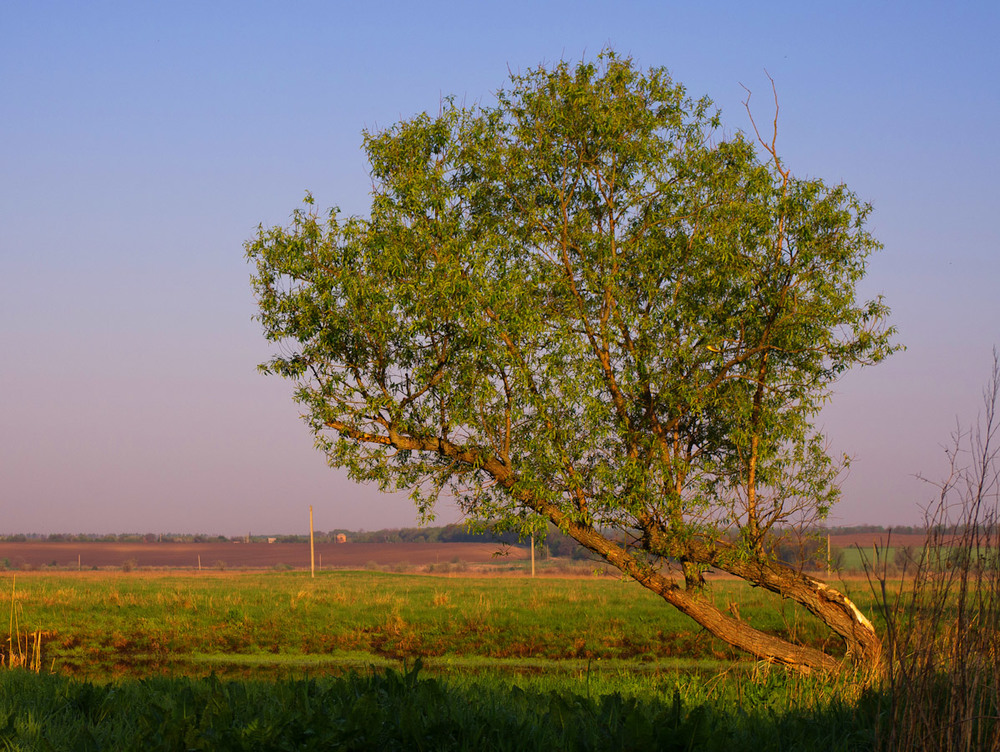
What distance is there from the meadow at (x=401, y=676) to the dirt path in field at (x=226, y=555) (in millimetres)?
62760

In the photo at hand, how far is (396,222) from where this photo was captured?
15.7 meters

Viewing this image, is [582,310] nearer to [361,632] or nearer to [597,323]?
[597,323]

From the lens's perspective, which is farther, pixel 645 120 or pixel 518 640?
pixel 518 640

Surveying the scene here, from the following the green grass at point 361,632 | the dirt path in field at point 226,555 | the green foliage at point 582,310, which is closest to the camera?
the green foliage at point 582,310

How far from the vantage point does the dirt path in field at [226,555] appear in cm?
11044

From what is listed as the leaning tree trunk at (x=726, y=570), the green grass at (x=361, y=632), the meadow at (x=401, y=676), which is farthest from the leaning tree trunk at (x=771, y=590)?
the green grass at (x=361, y=632)

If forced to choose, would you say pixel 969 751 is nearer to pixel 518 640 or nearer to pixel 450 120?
pixel 450 120

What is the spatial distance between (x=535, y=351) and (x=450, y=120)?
4840 mm

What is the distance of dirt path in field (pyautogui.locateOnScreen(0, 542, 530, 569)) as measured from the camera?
110 metres

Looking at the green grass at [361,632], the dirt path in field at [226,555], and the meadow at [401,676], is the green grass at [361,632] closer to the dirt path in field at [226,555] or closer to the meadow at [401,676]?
the meadow at [401,676]

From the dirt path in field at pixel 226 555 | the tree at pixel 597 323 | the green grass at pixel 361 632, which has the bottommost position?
the dirt path in field at pixel 226 555

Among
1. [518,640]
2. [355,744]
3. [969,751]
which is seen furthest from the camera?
[518,640]

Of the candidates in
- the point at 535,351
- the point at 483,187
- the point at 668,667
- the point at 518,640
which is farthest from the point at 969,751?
the point at 518,640

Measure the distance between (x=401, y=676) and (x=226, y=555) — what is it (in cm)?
13352
